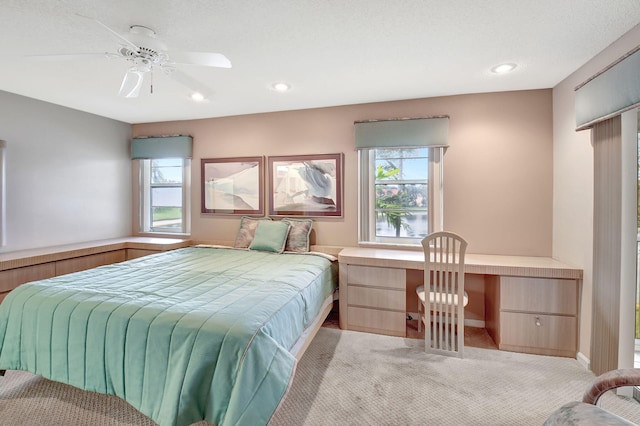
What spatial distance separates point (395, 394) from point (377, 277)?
1.11 metres

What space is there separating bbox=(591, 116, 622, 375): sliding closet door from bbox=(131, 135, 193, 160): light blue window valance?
4.43 metres

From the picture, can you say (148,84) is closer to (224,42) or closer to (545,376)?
(224,42)

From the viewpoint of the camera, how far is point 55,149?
3.49 m

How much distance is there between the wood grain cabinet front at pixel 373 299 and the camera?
2871 mm

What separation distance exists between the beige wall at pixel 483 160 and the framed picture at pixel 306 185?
12 cm

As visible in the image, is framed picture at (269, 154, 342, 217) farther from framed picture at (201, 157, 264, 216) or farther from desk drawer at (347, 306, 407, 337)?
desk drawer at (347, 306, 407, 337)

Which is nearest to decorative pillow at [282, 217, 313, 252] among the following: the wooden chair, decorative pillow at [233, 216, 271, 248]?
decorative pillow at [233, 216, 271, 248]

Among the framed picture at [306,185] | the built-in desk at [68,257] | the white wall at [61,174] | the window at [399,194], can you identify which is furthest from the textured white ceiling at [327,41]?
the built-in desk at [68,257]

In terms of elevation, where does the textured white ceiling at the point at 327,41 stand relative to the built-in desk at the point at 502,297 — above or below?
above

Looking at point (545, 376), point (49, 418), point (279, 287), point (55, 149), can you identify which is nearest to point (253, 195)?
point (279, 287)

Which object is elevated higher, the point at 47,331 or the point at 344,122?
the point at 344,122

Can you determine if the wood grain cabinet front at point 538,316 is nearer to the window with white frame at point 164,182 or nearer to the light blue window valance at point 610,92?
the light blue window valance at point 610,92

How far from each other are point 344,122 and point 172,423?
10.4 ft

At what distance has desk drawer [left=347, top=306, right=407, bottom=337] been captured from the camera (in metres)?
2.87
